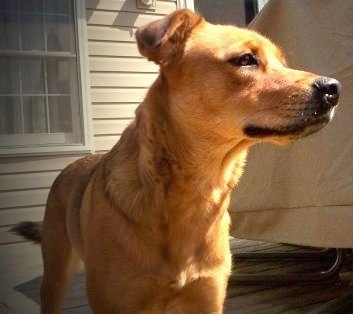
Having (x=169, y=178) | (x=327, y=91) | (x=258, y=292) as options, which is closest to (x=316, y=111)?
(x=327, y=91)

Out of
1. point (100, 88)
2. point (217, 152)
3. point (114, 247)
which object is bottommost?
point (114, 247)

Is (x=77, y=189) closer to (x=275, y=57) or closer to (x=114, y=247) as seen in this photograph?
(x=114, y=247)

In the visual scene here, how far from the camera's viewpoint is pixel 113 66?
606 cm

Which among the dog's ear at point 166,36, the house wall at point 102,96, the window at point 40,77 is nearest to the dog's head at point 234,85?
the dog's ear at point 166,36

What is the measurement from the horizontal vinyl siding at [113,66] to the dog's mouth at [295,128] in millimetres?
3802

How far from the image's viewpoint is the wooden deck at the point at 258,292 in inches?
131

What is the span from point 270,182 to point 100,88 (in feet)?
9.72

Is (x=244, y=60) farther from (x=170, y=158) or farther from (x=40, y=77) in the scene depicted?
(x=40, y=77)

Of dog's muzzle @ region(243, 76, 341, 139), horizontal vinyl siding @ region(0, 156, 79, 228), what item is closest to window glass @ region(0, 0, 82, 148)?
horizontal vinyl siding @ region(0, 156, 79, 228)

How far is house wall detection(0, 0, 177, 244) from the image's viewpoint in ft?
17.9

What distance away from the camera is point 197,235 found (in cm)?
234

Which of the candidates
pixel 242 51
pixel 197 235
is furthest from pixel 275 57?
pixel 197 235

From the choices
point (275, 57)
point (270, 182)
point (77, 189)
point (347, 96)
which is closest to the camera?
point (275, 57)

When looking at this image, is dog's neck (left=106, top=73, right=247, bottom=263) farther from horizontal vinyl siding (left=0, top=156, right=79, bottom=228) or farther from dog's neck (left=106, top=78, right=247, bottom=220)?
horizontal vinyl siding (left=0, top=156, right=79, bottom=228)
